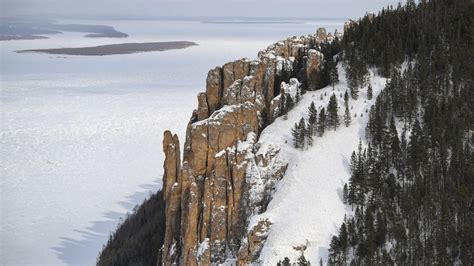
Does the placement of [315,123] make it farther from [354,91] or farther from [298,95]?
[354,91]

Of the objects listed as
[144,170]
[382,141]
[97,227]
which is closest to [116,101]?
[144,170]

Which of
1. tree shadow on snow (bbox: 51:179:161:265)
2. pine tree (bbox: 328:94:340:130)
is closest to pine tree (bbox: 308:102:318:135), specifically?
pine tree (bbox: 328:94:340:130)

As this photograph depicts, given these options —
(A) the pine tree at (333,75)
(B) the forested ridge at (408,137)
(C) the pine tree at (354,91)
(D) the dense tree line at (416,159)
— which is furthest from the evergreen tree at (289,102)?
(D) the dense tree line at (416,159)

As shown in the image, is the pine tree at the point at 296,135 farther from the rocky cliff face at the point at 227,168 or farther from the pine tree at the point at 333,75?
the pine tree at the point at 333,75

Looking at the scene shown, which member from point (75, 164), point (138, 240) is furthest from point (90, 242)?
point (75, 164)

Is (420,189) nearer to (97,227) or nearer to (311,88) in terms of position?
(311,88)
